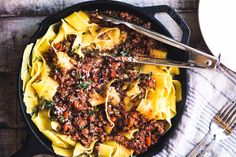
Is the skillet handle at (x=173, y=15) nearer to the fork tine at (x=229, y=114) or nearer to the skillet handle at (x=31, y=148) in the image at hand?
the fork tine at (x=229, y=114)

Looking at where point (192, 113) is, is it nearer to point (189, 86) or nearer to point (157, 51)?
point (189, 86)

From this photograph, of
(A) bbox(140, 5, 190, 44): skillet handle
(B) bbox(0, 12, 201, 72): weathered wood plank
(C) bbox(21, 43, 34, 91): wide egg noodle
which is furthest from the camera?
(B) bbox(0, 12, 201, 72): weathered wood plank

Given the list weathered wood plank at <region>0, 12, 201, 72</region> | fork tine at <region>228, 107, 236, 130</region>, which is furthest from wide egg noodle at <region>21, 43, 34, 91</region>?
fork tine at <region>228, 107, 236, 130</region>

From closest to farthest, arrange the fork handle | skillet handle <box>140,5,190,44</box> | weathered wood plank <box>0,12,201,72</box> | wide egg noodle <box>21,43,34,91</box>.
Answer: skillet handle <box>140,5,190,44</box> → wide egg noodle <box>21,43,34,91</box> → the fork handle → weathered wood plank <box>0,12,201,72</box>

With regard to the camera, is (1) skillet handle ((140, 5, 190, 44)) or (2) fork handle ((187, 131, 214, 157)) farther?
(2) fork handle ((187, 131, 214, 157))

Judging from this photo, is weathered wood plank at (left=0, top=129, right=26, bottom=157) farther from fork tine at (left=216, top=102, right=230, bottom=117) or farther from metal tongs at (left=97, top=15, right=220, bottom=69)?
fork tine at (left=216, top=102, right=230, bottom=117)

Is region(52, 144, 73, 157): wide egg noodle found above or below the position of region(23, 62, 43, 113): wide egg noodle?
below

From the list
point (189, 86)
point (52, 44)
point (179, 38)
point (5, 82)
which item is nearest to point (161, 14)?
point (179, 38)

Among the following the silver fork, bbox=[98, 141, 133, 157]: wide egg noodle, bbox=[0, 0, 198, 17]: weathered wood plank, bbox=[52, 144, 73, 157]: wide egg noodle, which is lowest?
bbox=[52, 144, 73, 157]: wide egg noodle
